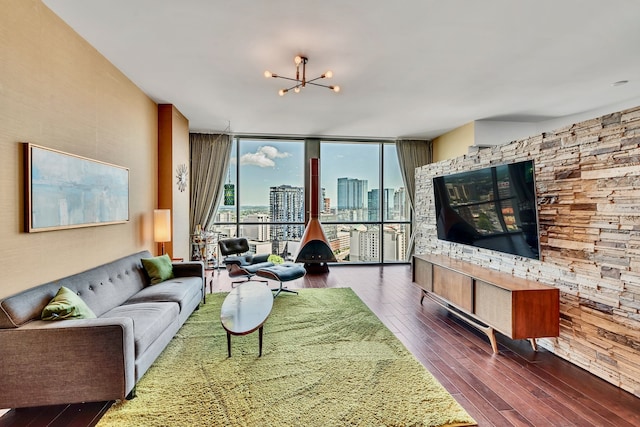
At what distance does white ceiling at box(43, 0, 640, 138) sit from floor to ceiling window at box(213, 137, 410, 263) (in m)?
1.87

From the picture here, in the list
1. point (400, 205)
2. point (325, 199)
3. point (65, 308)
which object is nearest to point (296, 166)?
point (325, 199)

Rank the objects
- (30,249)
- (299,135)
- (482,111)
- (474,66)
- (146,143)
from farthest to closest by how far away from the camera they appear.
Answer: (299,135) < (482,111) < (146,143) < (474,66) < (30,249)

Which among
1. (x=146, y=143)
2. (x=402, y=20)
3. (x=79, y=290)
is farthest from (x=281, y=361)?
(x=146, y=143)

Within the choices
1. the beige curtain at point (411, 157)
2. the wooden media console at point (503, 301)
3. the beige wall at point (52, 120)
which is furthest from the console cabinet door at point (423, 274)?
the beige wall at point (52, 120)

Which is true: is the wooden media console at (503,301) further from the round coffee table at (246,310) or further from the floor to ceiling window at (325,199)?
the floor to ceiling window at (325,199)

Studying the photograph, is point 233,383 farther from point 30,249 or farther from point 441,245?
point 441,245

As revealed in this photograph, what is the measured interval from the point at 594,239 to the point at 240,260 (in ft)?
14.4

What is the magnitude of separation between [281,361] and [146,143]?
141 inches

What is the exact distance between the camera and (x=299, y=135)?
6.74m

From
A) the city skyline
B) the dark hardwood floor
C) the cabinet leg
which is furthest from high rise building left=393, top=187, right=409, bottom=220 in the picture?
the cabinet leg

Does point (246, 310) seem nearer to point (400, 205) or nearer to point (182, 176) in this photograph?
point (182, 176)

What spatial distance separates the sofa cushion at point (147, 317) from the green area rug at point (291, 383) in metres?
0.31

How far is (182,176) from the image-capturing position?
5359 mm

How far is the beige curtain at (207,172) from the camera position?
20.9 ft
